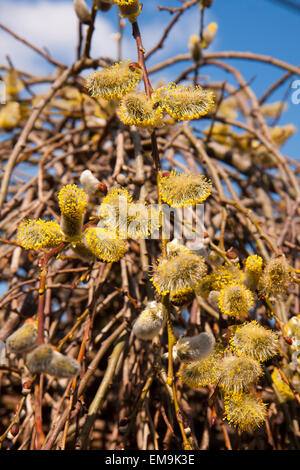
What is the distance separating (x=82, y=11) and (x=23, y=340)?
1.03m

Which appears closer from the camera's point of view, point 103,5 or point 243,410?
point 243,410

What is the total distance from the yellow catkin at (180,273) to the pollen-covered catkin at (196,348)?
10 cm

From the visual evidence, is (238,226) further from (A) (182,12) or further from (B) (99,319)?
(A) (182,12)

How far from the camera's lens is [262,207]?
1.48 meters

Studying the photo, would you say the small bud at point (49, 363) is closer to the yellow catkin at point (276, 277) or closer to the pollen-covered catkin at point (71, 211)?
the pollen-covered catkin at point (71, 211)

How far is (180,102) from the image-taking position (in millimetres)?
685

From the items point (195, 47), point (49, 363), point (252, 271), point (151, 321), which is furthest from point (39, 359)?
point (195, 47)

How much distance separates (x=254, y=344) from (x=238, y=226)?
2.39ft

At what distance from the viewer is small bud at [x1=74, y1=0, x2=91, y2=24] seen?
118 cm

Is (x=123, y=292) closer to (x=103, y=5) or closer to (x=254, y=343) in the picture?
(x=254, y=343)

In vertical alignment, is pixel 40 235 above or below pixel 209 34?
below

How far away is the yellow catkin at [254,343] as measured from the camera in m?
0.64

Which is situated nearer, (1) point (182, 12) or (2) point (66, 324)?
(2) point (66, 324)

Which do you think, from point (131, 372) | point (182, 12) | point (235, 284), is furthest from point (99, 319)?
point (182, 12)
